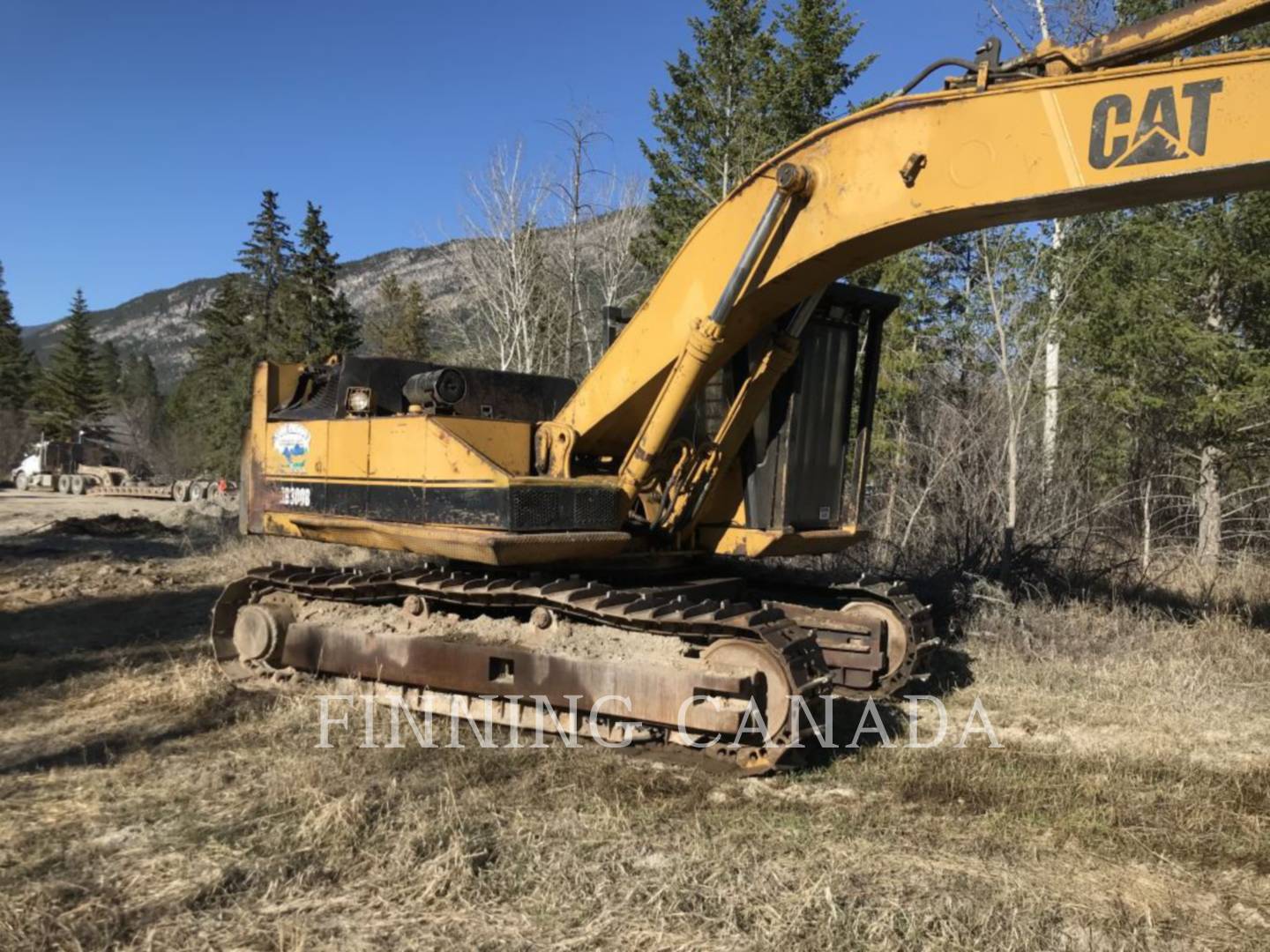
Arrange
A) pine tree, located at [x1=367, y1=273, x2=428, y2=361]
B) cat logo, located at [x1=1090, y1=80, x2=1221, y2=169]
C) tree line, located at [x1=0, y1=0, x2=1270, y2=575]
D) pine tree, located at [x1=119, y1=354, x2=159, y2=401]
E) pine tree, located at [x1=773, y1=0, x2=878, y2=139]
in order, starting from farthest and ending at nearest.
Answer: pine tree, located at [x1=119, y1=354, x2=159, y2=401], pine tree, located at [x1=367, y1=273, x2=428, y2=361], pine tree, located at [x1=773, y1=0, x2=878, y2=139], tree line, located at [x1=0, y1=0, x2=1270, y2=575], cat logo, located at [x1=1090, y1=80, x2=1221, y2=169]

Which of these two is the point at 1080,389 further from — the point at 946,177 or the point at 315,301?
the point at 315,301

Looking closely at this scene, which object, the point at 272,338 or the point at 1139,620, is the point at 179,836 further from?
the point at 272,338

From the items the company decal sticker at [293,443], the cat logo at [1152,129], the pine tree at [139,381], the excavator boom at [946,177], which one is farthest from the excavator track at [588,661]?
the pine tree at [139,381]

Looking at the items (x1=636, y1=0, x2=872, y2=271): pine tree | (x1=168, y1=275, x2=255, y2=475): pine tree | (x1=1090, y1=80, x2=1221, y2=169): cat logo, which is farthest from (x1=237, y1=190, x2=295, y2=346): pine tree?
(x1=1090, y1=80, x2=1221, y2=169): cat logo

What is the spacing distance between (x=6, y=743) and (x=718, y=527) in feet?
15.1

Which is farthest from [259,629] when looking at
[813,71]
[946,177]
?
[813,71]

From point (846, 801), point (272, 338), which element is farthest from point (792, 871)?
point (272, 338)

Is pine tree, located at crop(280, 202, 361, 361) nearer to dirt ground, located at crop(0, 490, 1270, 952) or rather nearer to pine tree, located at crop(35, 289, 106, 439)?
pine tree, located at crop(35, 289, 106, 439)

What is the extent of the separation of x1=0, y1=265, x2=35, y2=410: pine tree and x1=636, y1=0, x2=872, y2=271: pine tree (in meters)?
49.3

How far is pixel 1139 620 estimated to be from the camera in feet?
27.7

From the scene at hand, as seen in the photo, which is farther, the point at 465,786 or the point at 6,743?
the point at 6,743

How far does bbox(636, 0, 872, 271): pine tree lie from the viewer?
72.1ft

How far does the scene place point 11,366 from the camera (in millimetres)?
60906

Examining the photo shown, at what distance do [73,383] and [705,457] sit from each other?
6539 cm
